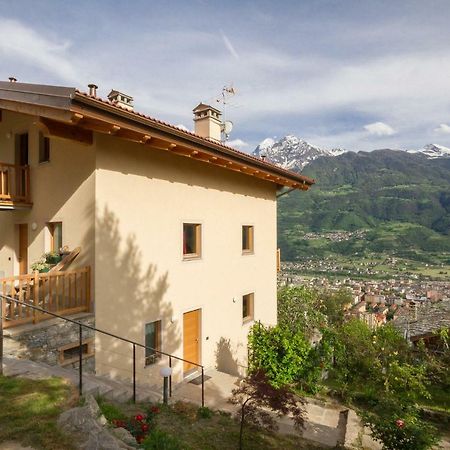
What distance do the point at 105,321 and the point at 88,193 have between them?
3.02m

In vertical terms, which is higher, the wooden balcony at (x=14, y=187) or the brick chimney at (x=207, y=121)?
the brick chimney at (x=207, y=121)

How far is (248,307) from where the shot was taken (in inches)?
563

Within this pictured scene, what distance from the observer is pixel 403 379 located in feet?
38.1

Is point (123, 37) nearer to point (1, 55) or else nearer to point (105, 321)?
point (1, 55)

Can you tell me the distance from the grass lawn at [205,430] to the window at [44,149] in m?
6.68

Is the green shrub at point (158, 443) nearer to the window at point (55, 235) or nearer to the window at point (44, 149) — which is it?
the window at point (55, 235)

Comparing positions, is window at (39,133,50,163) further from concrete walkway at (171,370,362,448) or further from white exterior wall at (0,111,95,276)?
concrete walkway at (171,370,362,448)

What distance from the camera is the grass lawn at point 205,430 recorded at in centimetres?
618

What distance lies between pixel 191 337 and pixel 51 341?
4819 millimetres

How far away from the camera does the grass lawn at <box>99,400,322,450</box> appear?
243 inches

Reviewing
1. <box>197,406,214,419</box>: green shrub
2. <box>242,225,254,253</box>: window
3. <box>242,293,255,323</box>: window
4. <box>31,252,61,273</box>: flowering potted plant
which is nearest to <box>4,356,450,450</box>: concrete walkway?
<box>197,406,214,419</box>: green shrub

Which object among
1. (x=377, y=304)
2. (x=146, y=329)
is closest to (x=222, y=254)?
(x=146, y=329)

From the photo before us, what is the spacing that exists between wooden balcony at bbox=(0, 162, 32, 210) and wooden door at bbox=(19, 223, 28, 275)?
108 centimetres

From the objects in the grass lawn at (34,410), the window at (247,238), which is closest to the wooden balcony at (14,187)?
the grass lawn at (34,410)
